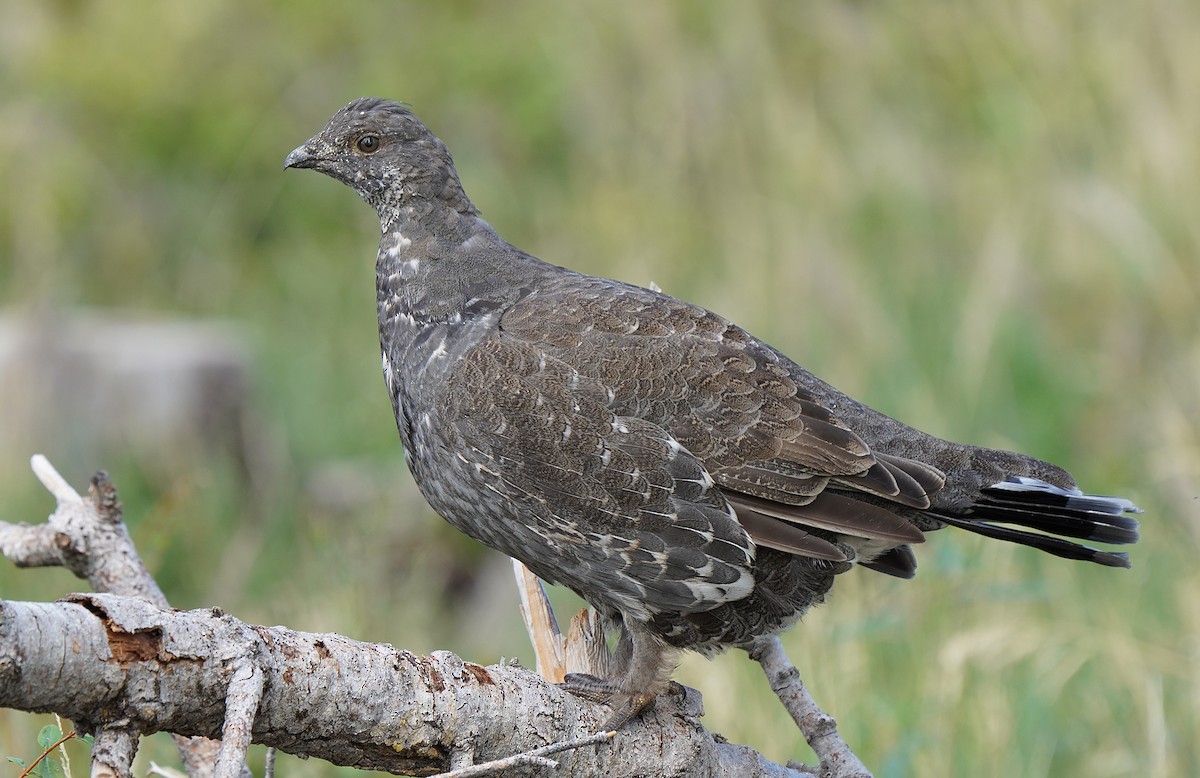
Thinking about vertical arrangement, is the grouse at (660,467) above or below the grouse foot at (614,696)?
above

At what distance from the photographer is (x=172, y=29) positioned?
10117mm

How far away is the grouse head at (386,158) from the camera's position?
125 inches

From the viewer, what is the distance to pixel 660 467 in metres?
2.70

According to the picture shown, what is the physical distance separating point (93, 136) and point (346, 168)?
7601 mm

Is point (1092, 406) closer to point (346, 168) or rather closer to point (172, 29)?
point (346, 168)

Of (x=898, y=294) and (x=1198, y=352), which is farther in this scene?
(x=898, y=294)

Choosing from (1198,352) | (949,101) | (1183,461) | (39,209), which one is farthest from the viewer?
(39,209)

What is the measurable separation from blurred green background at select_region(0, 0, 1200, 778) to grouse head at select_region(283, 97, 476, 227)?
1.08 metres

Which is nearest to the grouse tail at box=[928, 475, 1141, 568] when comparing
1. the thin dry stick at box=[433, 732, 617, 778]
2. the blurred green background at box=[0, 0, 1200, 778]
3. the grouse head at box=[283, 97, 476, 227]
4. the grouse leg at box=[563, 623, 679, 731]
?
the grouse leg at box=[563, 623, 679, 731]

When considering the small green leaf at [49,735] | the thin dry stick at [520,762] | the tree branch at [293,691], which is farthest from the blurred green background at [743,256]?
the thin dry stick at [520,762]

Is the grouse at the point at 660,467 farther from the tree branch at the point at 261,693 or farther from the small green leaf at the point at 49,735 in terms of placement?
the small green leaf at the point at 49,735

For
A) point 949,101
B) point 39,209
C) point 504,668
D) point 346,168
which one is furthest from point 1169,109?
point 39,209

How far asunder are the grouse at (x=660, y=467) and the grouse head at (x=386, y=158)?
219 millimetres

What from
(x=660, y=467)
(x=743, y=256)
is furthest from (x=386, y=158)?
(x=743, y=256)
